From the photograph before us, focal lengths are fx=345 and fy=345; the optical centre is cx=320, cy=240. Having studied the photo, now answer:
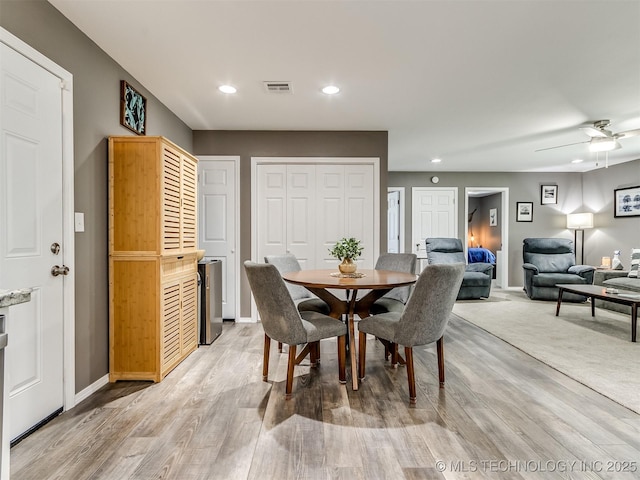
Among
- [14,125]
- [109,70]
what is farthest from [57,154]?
[109,70]

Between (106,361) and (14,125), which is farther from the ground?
(14,125)

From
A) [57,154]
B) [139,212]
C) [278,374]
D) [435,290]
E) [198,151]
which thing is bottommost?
[278,374]

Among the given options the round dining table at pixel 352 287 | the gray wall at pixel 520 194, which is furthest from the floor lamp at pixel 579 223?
the round dining table at pixel 352 287

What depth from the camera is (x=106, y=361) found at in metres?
2.52

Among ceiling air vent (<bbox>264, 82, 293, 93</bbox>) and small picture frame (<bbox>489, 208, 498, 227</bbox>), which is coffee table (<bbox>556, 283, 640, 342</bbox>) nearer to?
small picture frame (<bbox>489, 208, 498, 227</bbox>)

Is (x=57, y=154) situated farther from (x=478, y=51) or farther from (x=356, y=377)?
(x=478, y=51)

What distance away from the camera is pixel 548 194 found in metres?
6.98

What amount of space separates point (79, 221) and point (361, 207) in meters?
2.98

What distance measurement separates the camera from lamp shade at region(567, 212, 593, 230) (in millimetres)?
6371

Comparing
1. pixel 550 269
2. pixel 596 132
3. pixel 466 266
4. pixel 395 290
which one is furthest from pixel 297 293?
pixel 550 269

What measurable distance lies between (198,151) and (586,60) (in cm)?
394

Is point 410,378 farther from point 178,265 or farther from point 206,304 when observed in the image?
point 206,304

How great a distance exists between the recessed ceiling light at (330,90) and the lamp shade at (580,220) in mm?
5877

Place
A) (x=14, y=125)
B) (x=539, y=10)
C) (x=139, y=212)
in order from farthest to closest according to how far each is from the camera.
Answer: (x=139, y=212) < (x=539, y=10) < (x=14, y=125)
